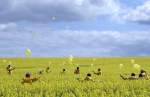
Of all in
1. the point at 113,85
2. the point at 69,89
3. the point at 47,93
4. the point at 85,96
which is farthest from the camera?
the point at 113,85

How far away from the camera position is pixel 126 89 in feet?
88.4

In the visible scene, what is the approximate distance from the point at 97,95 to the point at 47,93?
323cm

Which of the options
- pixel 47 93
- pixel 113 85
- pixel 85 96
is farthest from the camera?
pixel 113 85

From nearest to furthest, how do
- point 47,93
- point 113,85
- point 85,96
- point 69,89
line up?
point 85,96 < point 47,93 < point 69,89 < point 113,85

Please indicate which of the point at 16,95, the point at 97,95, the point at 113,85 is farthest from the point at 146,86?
the point at 16,95

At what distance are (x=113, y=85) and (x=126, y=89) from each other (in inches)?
104

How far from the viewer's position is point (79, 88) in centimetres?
2788

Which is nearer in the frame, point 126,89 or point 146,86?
point 126,89

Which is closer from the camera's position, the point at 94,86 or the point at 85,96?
the point at 85,96

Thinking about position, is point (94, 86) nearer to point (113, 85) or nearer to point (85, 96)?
point (113, 85)

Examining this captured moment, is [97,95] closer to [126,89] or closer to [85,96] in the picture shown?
[85,96]

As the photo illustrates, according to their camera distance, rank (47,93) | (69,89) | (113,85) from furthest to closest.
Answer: (113,85)
(69,89)
(47,93)

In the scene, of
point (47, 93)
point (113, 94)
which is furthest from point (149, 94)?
point (47, 93)

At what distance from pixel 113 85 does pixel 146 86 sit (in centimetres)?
218
